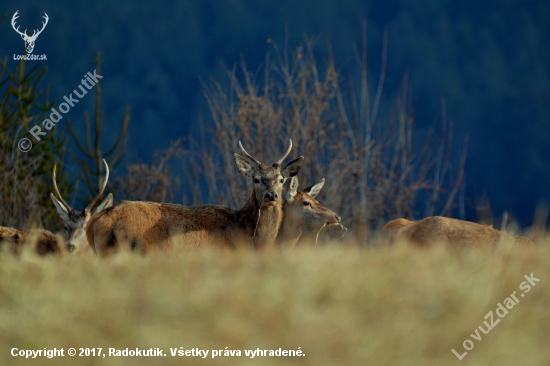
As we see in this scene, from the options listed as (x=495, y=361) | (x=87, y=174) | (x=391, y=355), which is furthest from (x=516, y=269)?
(x=87, y=174)

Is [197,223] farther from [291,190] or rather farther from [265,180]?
[291,190]

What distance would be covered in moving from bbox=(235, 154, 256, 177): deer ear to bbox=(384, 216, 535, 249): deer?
1.36 meters

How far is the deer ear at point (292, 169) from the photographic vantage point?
19.5 feet

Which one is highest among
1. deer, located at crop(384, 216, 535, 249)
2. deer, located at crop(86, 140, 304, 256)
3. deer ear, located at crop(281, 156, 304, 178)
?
deer ear, located at crop(281, 156, 304, 178)

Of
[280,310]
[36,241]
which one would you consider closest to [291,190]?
[36,241]

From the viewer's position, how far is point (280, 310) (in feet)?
8.63

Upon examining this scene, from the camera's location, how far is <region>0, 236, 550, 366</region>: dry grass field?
241cm

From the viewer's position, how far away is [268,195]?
5.45 meters

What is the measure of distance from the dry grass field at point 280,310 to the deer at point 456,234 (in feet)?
4.23

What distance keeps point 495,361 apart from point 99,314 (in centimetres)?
145

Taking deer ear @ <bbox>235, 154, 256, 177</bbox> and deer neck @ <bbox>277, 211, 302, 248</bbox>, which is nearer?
deer ear @ <bbox>235, 154, 256, 177</bbox>

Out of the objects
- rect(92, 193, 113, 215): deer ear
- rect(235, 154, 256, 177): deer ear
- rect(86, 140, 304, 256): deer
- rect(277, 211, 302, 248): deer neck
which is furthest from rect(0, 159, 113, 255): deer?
rect(277, 211, 302, 248): deer neck

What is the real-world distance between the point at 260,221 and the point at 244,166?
0.50m

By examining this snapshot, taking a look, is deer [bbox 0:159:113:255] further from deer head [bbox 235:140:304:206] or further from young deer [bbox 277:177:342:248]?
young deer [bbox 277:177:342:248]
